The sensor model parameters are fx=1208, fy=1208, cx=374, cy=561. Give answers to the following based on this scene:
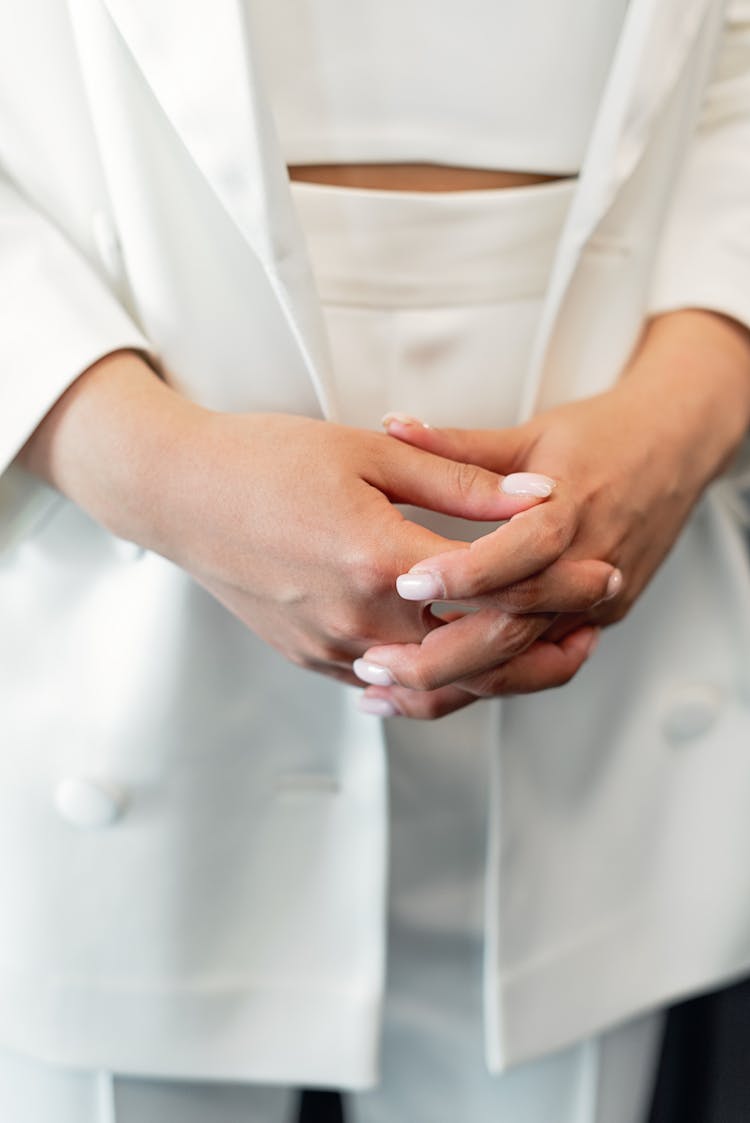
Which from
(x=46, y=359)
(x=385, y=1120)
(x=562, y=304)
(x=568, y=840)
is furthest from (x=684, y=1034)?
(x=46, y=359)

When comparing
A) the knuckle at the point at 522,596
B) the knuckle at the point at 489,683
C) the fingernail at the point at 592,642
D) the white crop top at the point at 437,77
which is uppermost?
the white crop top at the point at 437,77

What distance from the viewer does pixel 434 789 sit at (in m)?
0.86

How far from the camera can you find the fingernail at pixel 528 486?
2.13ft

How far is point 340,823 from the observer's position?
2.70ft

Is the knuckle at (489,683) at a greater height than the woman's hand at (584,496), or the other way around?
the woman's hand at (584,496)

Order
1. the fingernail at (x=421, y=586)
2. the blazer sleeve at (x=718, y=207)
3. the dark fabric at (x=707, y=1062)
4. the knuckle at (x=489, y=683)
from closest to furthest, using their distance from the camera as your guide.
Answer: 1. the fingernail at (x=421, y=586)
2. the knuckle at (x=489, y=683)
3. the blazer sleeve at (x=718, y=207)
4. the dark fabric at (x=707, y=1062)

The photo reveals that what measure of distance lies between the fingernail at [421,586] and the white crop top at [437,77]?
0.30 m

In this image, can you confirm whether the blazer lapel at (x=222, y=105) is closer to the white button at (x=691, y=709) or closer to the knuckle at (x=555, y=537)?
the knuckle at (x=555, y=537)

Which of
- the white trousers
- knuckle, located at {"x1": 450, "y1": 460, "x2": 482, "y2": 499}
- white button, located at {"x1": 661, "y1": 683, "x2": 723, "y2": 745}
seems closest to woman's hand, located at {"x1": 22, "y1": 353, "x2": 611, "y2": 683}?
knuckle, located at {"x1": 450, "y1": 460, "x2": 482, "y2": 499}

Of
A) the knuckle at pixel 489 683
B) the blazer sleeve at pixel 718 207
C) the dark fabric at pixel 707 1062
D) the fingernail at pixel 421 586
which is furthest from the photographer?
the dark fabric at pixel 707 1062

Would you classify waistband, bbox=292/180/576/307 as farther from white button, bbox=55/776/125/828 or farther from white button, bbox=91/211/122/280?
white button, bbox=55/776/125/828

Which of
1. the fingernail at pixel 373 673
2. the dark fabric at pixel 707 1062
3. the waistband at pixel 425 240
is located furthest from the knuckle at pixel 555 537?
the dark fabric at pixel 707 1062

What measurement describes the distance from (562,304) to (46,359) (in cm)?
32

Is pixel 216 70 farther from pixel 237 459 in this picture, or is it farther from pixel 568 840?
pixel 568 840
